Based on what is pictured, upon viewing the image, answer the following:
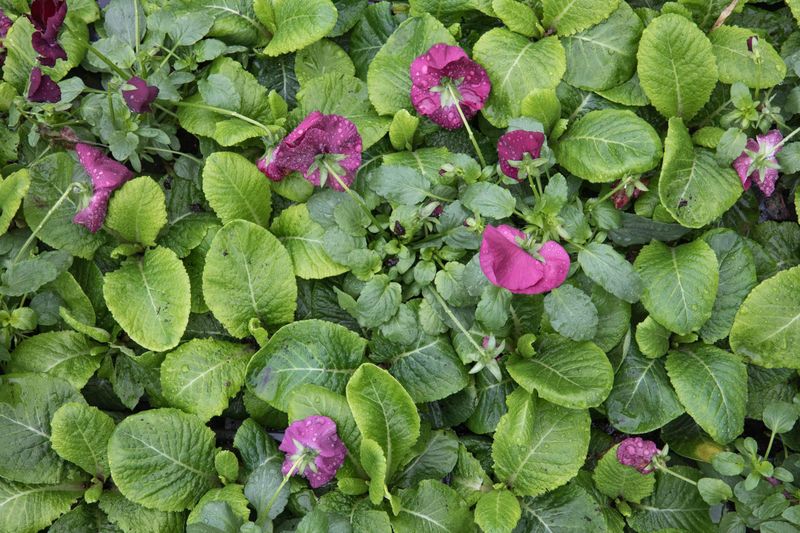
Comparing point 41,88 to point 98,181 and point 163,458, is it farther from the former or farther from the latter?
point 163,458

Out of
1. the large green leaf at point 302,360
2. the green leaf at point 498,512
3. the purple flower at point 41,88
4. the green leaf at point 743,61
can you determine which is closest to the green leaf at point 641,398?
the green leaf at point 498,512

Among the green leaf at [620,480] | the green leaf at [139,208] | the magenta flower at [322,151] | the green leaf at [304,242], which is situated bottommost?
the green leaf at [620,480]

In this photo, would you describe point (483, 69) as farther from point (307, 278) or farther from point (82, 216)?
point (82, 216)

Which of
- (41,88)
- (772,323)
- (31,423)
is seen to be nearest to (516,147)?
(772,323)

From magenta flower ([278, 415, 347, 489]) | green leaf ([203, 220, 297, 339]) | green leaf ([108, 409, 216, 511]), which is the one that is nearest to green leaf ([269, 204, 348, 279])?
green leaf ([203, 220, 297, 339])

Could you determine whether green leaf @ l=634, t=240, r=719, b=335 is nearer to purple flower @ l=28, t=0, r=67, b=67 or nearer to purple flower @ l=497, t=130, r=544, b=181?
purple flower @ l=497, t=130, r=544, b=181

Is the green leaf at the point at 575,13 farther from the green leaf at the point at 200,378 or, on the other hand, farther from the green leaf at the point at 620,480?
the green leaf at the point at 200,378
